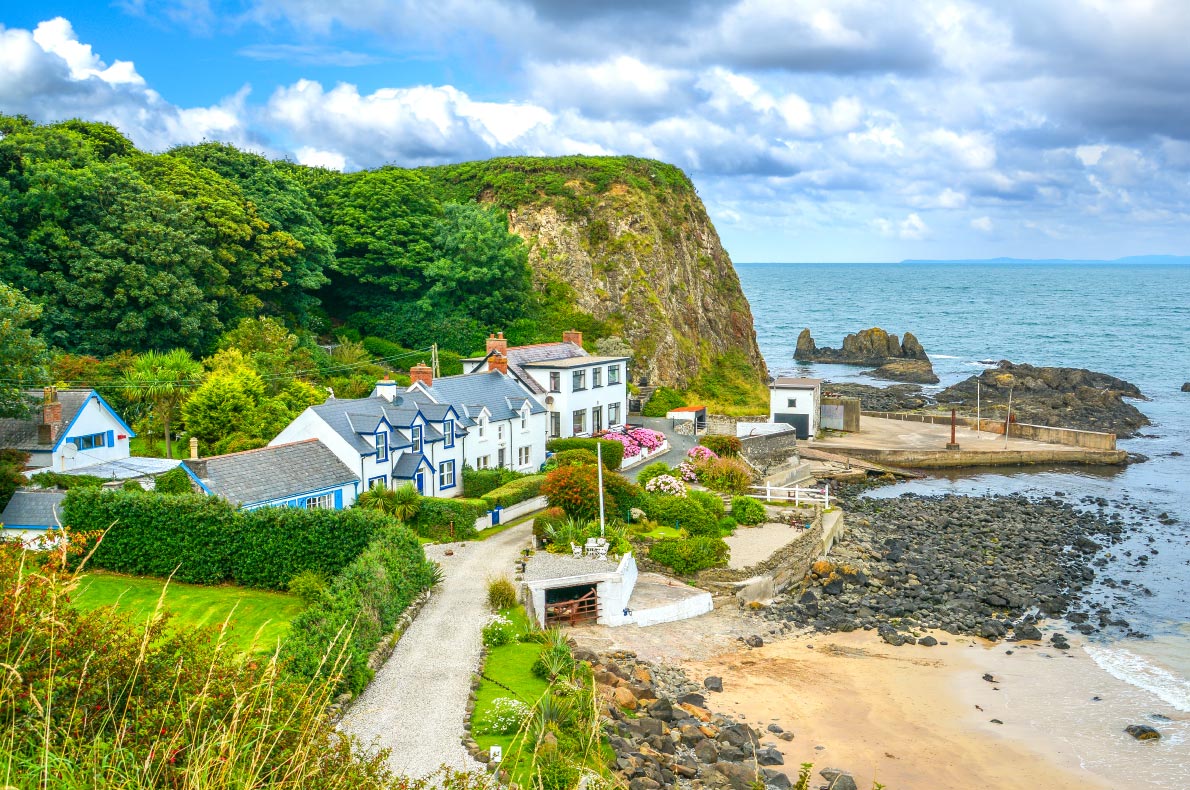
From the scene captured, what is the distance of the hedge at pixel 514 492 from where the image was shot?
41.6m

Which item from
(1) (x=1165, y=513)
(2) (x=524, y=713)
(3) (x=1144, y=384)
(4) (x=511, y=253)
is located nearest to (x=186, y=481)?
(2) (x=524, y=713)

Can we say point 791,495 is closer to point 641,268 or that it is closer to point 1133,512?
point 1133,512

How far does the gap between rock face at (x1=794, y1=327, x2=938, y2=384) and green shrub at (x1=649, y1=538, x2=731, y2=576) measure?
78.5 m

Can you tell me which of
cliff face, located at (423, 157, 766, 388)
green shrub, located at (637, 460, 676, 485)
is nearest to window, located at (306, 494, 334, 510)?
green shrub, located at (637, 460, 676, 485)

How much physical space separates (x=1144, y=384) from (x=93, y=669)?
117808 millimetres

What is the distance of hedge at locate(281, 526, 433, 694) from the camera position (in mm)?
21234

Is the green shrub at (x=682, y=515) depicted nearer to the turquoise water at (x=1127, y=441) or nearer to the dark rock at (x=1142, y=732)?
the turquoise water at (x=1127, y=441)

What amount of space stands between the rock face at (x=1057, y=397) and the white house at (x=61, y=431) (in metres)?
68.7

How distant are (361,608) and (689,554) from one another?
15.5 m

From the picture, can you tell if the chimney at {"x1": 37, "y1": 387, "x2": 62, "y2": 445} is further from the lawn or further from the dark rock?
the dark rock

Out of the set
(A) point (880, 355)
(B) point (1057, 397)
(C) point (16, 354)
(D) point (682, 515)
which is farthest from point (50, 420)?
(A) point (880, 355)

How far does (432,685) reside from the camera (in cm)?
2364

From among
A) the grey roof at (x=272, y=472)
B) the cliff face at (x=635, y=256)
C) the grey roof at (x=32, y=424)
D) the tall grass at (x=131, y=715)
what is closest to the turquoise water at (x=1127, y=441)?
the cliff face at (x=635, y=256)

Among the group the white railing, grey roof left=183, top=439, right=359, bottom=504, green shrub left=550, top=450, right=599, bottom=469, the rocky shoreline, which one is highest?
grey roof left=183, top=439, right=359, bottom=504
